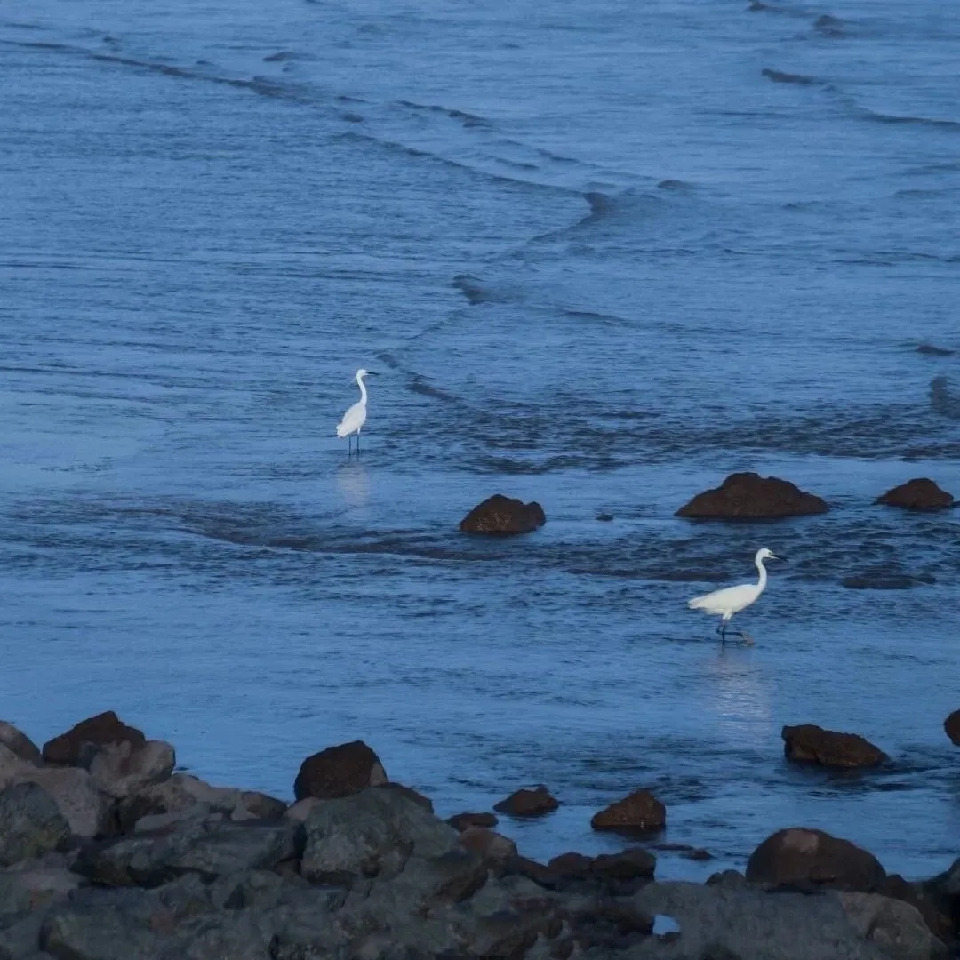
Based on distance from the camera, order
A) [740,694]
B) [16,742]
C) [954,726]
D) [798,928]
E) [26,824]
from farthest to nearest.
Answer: [740,694] → [954,726] → [16,742] → [26,824] → [798,928]

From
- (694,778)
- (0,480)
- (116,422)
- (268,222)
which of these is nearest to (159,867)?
(694,778)

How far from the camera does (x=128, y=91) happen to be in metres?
39.7

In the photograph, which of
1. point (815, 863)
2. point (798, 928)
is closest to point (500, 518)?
point (815, 863)

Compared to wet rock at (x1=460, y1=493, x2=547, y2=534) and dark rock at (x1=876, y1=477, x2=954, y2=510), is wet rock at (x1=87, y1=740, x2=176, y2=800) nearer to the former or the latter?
wet rock at (x1=460, y1=493, x2=547, y2=534)

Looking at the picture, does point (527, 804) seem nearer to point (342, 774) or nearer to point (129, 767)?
point (342, 774)

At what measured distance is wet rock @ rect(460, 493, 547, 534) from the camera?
14.7 m

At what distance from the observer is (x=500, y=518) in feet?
48.3

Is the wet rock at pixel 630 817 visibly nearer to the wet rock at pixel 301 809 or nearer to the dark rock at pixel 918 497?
the wet rock at pixel 301 809

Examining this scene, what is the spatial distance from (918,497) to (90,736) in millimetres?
7119

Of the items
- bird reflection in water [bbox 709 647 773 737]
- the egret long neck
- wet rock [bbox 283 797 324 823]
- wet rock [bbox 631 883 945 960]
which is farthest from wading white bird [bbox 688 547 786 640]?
wet rock [bbox 631 883 945 960]

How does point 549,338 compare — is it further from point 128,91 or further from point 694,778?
point 128,91

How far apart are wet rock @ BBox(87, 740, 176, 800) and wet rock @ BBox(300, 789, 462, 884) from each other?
39.6 inches

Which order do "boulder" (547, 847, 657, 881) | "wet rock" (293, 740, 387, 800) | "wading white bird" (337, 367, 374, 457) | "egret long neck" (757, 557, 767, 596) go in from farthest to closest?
"wading white bird" (337, 367, 374, 457) → "egret long neck" (757, 557, 767, 596) → "wet rock" (293, 740, 387, 800) → "boulder" (547, 847, 657, 881)

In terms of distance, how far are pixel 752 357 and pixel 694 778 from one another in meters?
10.2
